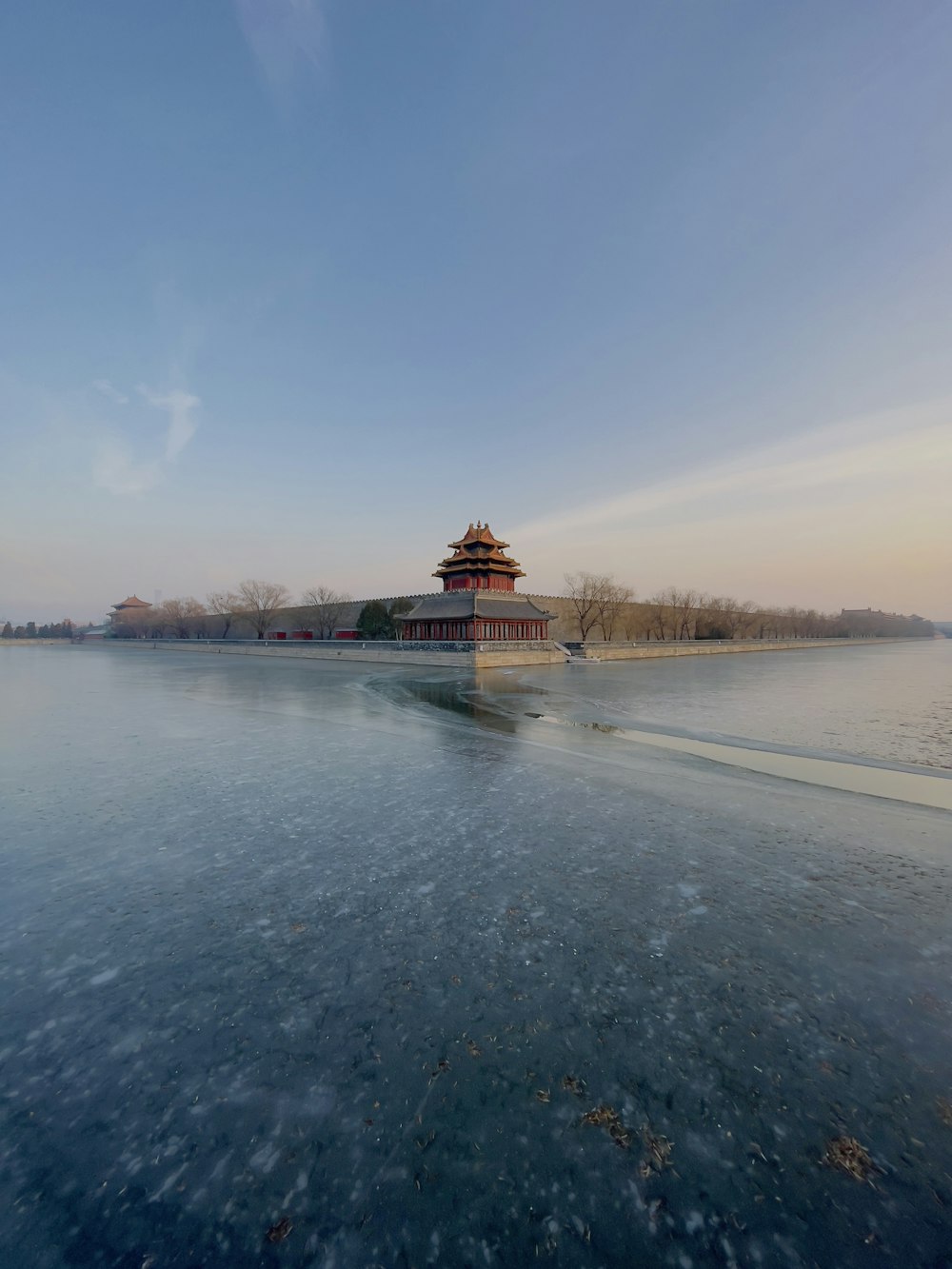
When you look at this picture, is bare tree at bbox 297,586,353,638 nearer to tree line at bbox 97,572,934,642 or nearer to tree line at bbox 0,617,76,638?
tree line at bbox 97,572,934,642

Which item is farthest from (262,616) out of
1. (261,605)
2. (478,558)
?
(478,558)

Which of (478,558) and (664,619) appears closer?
(478,558)

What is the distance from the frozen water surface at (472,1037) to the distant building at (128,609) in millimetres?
92283

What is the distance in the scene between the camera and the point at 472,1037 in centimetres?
269

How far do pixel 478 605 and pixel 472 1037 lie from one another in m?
34.1

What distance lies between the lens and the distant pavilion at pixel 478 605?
36.7 meters

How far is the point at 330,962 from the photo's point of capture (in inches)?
129

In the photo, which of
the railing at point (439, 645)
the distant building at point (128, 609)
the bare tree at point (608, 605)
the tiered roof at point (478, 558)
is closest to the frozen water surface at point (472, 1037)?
the railing at point (439, 645)

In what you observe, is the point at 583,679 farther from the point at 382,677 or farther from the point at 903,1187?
the point at 903,1187

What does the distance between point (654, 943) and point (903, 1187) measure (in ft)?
5.19

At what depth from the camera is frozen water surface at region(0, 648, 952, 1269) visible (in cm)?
185

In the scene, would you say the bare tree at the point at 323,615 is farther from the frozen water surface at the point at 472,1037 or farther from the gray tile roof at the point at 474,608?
the frozen water surface at the point at 472,1037

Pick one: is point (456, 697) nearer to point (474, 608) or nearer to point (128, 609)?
point (474, 608)

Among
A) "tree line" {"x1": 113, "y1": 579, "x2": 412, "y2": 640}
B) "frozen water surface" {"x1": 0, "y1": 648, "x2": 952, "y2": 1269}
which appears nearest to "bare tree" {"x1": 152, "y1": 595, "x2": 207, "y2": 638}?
"tree line" {"x1": 113, "y1": 579, "x2": 412, "y2": 640}
